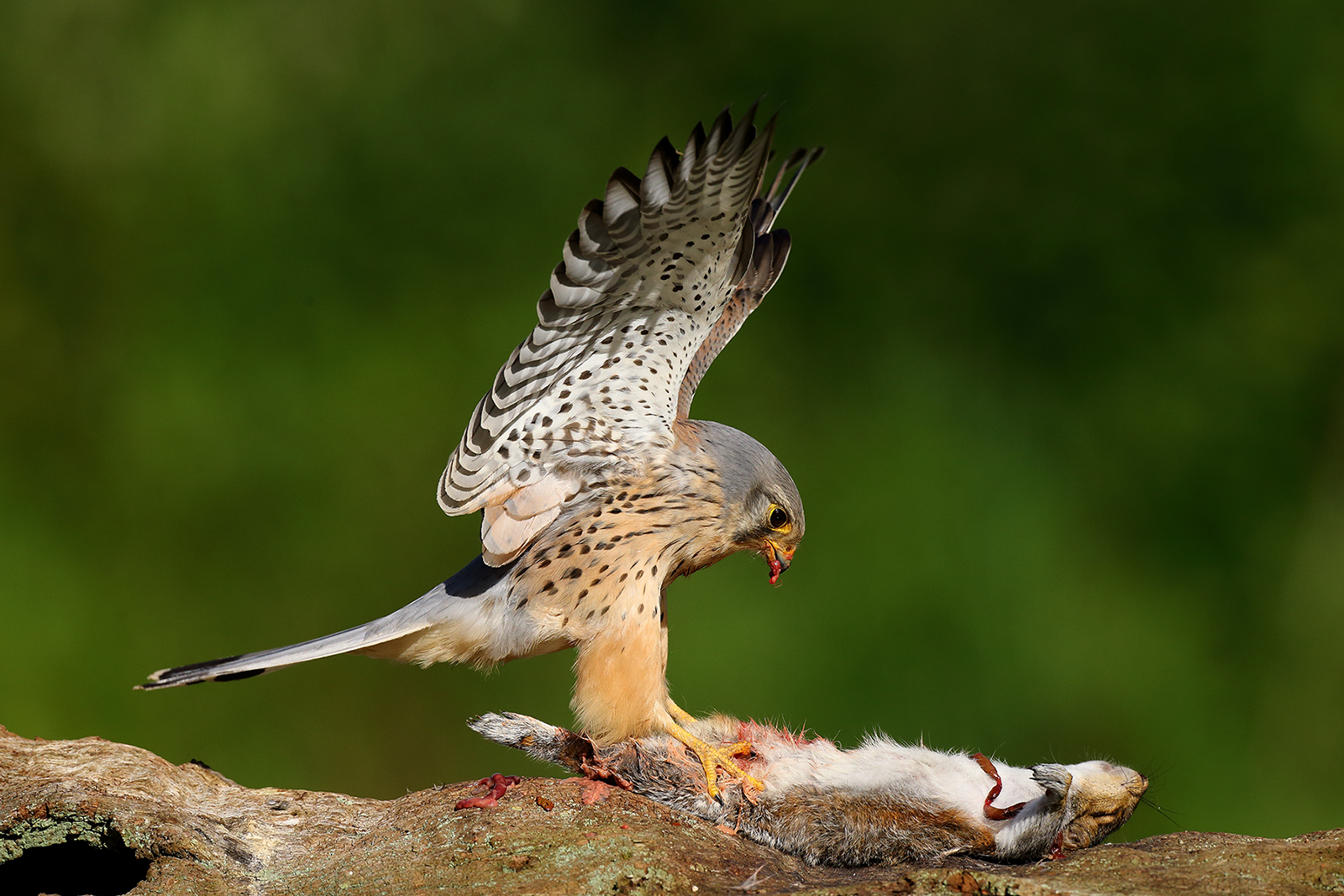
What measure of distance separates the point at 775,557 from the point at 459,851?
1.15 metres

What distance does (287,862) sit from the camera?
187 centimetres

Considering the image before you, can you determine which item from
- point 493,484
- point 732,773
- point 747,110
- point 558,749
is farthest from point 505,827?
point 747,110

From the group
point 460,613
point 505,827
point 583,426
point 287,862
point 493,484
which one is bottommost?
point 287,862

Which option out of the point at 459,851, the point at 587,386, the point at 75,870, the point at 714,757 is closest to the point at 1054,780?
the point at 714,757

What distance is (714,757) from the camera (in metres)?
2.22

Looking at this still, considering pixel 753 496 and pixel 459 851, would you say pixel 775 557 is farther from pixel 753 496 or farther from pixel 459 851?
pixel 459 851

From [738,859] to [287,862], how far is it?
796 mm

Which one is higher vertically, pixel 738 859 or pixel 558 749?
pixel 558 749

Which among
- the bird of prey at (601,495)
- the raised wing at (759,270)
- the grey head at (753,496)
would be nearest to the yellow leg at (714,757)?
the bird of prey at (601,495)

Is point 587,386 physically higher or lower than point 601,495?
higher

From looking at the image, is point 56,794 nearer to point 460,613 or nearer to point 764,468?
point 460,613

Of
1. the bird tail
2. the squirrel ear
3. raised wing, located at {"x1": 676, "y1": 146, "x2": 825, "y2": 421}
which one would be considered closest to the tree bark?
the squirrel ear

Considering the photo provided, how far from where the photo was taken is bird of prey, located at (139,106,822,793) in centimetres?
236

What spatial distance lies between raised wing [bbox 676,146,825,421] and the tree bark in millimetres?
1194
